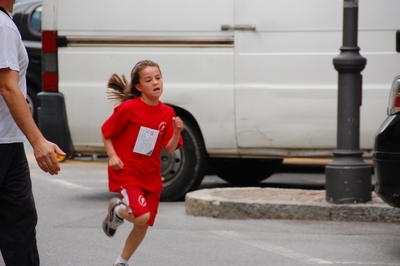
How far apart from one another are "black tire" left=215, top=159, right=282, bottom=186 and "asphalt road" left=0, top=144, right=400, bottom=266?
4.89 ft

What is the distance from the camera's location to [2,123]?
426cm

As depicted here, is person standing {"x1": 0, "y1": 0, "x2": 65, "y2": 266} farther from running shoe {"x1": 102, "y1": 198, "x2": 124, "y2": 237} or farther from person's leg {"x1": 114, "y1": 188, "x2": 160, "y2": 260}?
running shoe {"x1": 102, "y1": 198, "x2": 124, "y2": 237}

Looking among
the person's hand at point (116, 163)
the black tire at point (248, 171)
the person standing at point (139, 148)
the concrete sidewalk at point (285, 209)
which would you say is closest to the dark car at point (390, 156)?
the concrete sidewalk at point (285, 209)

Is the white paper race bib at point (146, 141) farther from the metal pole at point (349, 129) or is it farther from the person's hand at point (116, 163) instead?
the metal pole at point (349, 129)

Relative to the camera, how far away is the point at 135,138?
559 centimetres

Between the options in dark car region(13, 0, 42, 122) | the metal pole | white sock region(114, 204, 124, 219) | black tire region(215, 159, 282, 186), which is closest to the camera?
white sock region(114, 204, 124, 219)

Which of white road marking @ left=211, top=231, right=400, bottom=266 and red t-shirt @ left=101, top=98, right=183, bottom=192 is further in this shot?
white road marking @ left=211, top=231, right=400, bottom=266

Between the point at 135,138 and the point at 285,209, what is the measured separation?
8.27 feet

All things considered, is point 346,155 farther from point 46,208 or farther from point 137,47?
point 46,208

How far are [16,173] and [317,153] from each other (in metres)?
4.51

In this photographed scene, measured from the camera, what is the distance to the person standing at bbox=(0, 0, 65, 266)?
4.05m

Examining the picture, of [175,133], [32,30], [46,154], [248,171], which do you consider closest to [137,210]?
[175,133]

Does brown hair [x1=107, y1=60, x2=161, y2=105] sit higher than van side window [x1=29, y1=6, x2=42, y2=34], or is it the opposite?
van side window [x1=29, y1=6, x2=42, y2=34]

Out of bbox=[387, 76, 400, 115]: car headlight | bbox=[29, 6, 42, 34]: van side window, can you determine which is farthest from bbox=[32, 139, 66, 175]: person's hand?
bbox=[29, 6, 42, 34]: van side window
